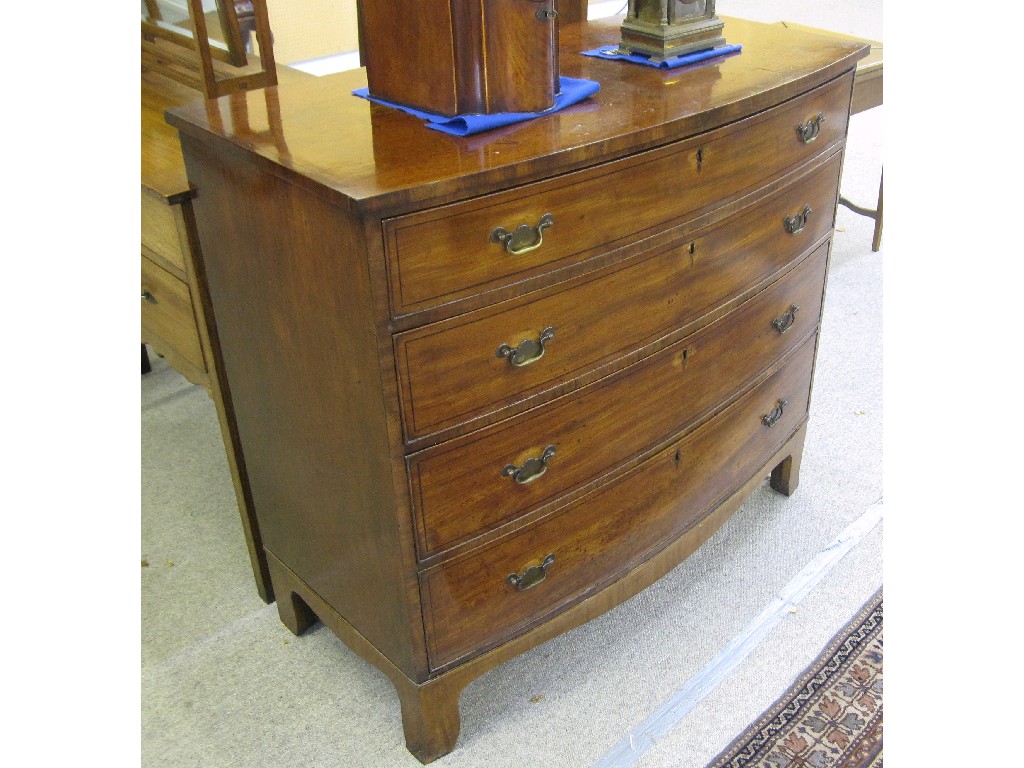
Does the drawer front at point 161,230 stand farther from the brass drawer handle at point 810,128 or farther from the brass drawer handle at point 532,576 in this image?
the brass drawer handle at point 810,128

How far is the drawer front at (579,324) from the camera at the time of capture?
1421 mm

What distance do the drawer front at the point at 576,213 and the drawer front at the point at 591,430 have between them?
0.87 ft

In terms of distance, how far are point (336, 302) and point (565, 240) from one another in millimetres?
364

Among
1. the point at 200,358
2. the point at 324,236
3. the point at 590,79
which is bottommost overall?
the point at 200,358

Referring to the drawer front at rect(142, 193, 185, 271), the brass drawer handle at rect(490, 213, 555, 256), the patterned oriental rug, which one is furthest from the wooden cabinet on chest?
the patterned oriental rug

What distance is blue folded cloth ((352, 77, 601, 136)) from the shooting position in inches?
57.5

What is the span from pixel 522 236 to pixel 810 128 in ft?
A: 2.55

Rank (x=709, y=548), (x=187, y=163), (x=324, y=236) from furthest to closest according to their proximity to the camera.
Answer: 1. (x=709, y=548)
2. (x=187, y=163)
3. (x=324, y=236)

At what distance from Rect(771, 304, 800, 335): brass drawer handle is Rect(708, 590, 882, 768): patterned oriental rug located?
2.24 ft

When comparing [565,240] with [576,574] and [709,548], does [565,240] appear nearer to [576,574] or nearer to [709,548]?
[576,574]

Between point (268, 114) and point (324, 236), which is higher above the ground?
point (268, 114)

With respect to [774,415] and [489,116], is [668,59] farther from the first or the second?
[774,415]
